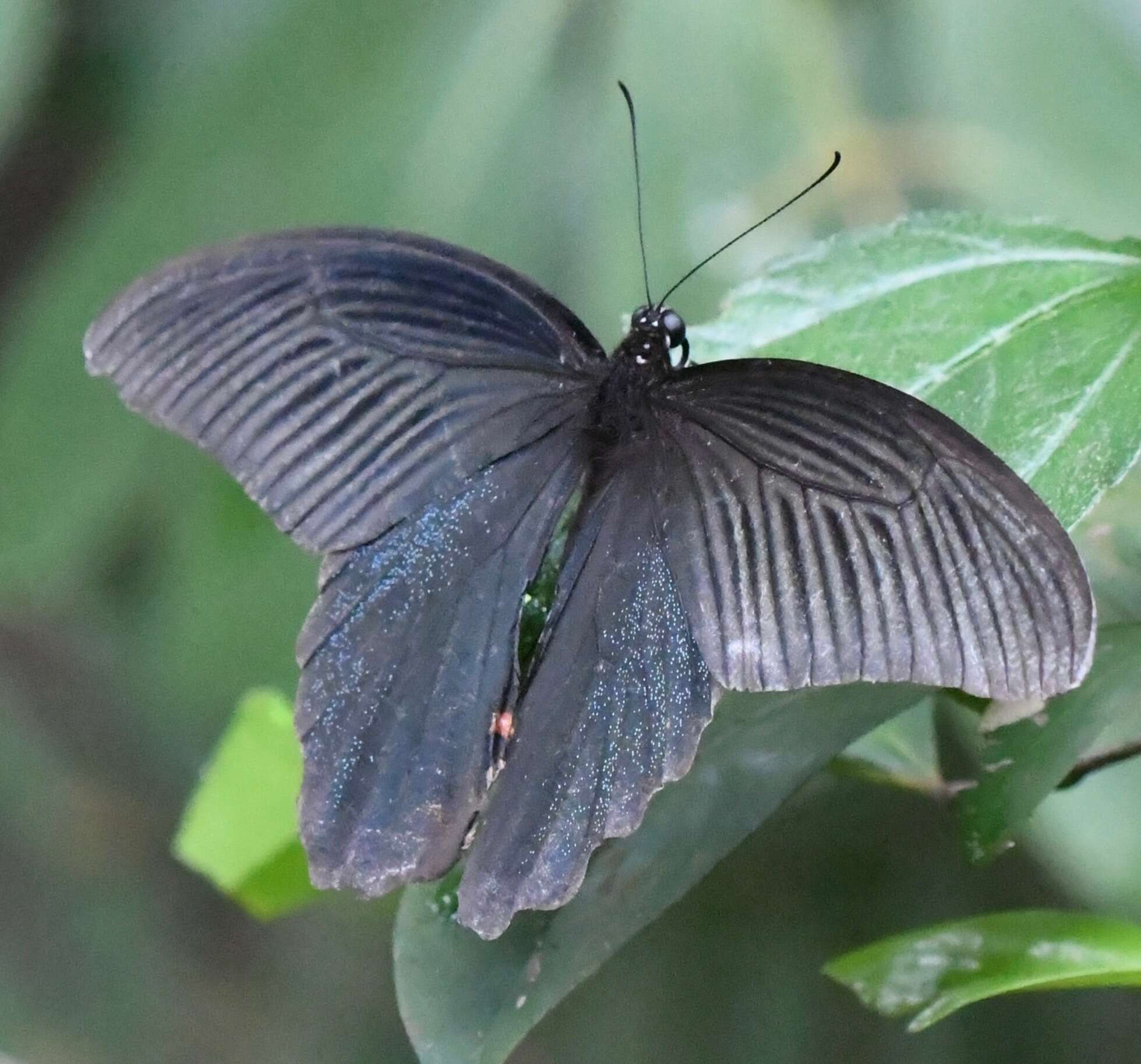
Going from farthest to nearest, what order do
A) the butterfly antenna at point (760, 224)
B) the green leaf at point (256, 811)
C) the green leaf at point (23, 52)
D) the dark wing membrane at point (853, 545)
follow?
1. the green leaf at point (23, 52)
2. the green leaf at point (256, 811)
3. the butterfly antenna at point (760, 224)
4. the dark wing membrane at point (853, 545)

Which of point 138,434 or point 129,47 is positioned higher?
point 129,47

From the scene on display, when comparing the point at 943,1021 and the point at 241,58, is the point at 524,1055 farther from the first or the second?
the point at 241,58

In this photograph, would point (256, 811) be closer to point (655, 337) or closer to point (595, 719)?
point (595, 719)

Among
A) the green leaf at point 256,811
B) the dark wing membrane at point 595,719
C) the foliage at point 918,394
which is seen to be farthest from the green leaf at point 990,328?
the green leaf at point 256,811

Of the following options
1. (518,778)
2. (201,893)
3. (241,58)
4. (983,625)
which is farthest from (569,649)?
(201,893)

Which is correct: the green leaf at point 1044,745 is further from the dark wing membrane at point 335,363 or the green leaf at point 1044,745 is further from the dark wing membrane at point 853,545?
the dark wing membrane at point 335,363
